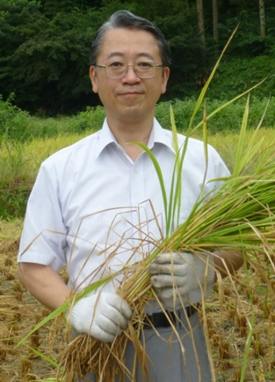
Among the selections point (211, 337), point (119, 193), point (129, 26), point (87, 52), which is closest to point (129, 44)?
point (129, 26)

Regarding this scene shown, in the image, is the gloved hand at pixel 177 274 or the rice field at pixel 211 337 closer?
the gloved hand at pixel 177 274

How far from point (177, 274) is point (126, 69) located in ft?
2.10

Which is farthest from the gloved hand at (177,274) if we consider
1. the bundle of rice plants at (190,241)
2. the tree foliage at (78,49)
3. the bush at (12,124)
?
the tree foliage at (78,49)

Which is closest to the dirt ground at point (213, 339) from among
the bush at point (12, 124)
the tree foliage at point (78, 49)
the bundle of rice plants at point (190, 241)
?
the bundle of rice plants at point (190, 241)

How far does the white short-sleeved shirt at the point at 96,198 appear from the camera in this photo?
2.21 metres

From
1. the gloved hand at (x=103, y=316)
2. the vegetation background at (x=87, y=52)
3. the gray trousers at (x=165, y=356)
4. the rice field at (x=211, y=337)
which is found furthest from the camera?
the vegetation background at (x=87, y=52)

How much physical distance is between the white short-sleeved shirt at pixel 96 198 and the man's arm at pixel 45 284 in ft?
0.11

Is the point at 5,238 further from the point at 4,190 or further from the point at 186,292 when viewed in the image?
the point at 186,292

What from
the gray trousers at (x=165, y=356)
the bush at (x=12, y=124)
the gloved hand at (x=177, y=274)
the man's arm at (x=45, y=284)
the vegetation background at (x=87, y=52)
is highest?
the gloved hand at (x=177, y=274)

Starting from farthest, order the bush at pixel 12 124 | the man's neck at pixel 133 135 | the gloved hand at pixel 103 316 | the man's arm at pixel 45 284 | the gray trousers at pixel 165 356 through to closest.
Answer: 1. the bush at pixel 12 124
2. the man's neck at pixel 133 135
3. the man's arm at pixel 45 284
4. the gray trousers at pixel 165 356
5. the gloved hand at pixel 103 316

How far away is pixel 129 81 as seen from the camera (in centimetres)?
221

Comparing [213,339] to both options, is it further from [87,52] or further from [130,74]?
[87,52]

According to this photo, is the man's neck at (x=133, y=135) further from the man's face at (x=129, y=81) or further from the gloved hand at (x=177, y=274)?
the gloved hand at (x=177, y=274)

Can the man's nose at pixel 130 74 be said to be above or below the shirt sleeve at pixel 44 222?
above
